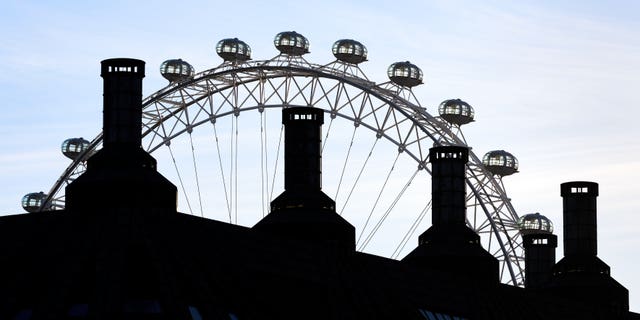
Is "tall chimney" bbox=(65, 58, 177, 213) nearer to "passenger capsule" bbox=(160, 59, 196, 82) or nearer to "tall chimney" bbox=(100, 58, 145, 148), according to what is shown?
"tall chimney" bbox=(100, 58, 145, 148)

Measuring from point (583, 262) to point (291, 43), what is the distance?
2582 cm

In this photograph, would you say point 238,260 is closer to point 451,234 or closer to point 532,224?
point 451,234

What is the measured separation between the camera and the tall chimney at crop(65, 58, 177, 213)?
234ft

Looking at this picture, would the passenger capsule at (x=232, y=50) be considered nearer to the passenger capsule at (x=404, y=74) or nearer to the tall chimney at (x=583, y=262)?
the passenger capsule at (x=404, y=74)

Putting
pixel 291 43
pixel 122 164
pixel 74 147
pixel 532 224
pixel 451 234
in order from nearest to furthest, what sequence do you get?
pixel 122 164
pixel 451 234
pixel 291 43
pixel 532 224
pixel 74 147

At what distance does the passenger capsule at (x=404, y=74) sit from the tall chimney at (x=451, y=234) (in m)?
24.0

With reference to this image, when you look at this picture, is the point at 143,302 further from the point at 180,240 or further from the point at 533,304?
the point at 533,304

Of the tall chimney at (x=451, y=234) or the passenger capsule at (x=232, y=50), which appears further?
the passenger capsule at (x=232, y=50)

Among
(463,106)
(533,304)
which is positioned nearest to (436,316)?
(533,304)

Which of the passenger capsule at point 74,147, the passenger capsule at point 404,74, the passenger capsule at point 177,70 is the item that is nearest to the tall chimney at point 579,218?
the passenger capsule at point 404,74

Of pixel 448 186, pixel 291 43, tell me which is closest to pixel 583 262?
pixel 448 186

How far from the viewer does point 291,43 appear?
118312 millimetres

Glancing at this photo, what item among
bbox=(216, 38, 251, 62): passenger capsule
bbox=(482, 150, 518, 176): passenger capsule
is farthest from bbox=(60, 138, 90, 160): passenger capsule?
bbox=(482, 150, 518, 176): passenger capsule

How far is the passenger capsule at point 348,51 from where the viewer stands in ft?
390
